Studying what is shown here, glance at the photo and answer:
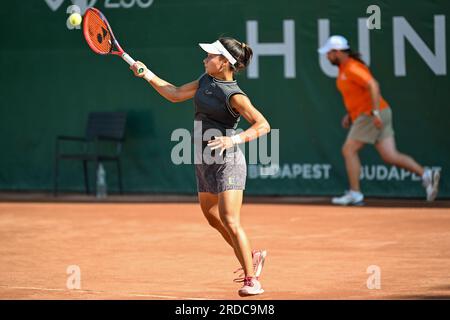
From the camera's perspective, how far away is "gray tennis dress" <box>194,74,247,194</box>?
6.22 m

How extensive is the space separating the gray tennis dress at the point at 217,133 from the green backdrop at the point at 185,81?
20.7 ft

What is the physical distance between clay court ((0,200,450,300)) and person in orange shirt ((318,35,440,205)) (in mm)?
391

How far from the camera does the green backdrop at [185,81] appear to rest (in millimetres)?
12258

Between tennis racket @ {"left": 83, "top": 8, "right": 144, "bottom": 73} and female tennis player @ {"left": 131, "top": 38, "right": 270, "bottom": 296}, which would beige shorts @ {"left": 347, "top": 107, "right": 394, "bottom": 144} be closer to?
tennis racket @ {"left": 83, "top": 8, "right": 144, "bottom": 73}

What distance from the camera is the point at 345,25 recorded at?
12.4 meters

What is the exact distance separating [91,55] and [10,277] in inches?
270

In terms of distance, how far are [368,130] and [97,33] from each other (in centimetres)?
524

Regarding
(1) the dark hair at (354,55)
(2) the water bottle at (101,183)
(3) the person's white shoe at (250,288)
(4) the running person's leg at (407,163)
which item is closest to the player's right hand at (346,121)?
(4) the running person's leg at (407,163)

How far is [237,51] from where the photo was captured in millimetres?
6375

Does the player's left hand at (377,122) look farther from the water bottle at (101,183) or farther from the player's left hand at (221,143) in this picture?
the player's left hand at (221,143)

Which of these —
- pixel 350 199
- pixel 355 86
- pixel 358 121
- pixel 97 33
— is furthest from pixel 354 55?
pixel 97 33

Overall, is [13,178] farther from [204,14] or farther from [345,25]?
[345,25]

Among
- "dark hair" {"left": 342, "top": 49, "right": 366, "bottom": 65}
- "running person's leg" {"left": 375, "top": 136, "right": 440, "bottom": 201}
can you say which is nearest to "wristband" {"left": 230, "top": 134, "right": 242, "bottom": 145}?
→ "running person's leg" {"left": 375, "top": 136, "right": 440, "bottom": 201}
